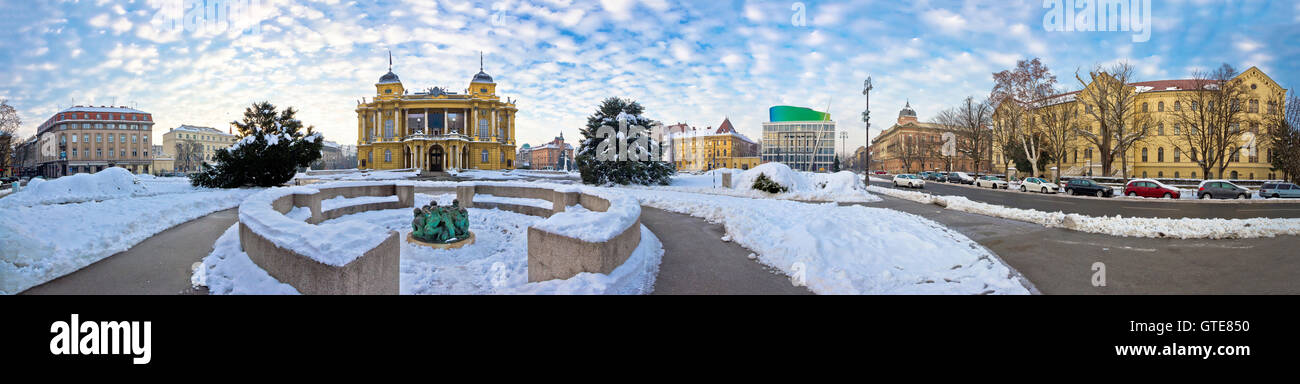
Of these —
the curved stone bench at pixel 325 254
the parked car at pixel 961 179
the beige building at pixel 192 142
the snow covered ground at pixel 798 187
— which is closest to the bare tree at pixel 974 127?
the parked car at pixel 961 179

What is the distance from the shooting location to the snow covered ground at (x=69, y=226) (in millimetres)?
6285

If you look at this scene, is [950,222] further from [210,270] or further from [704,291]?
[210,270]

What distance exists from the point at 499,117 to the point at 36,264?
65.4 m

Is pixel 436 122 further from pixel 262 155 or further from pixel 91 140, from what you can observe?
pixel 262 155

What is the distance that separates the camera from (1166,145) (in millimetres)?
54188

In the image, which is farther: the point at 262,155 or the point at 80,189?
the point at 262,155

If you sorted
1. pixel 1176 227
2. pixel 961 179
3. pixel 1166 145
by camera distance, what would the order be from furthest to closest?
pixel 1166 145 < pixel 961 179 < pixel 1176 227

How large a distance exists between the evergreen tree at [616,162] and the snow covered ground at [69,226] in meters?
20.0

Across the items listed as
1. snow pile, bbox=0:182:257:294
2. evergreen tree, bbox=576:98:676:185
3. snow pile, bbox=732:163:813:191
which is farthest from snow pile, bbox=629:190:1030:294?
evergreen tree, bbox=576:98:676:185

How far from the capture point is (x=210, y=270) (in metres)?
6.42

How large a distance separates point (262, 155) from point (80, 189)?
6.22 meters

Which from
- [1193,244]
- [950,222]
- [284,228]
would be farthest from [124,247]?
[1193,244]

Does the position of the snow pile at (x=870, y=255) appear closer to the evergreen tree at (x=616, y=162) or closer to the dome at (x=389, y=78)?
the evergreen tree at (x=616, y=162)

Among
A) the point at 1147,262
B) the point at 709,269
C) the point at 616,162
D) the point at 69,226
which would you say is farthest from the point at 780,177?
the point at 69,226
